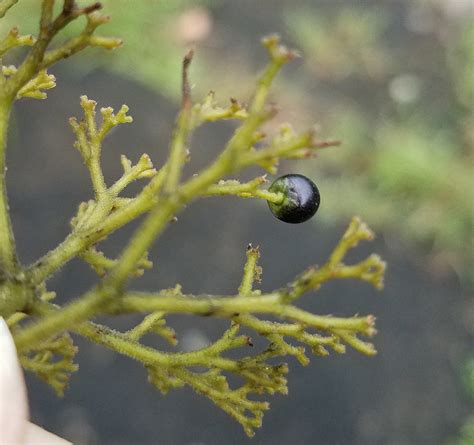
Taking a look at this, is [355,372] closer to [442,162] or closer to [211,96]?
[442,162]

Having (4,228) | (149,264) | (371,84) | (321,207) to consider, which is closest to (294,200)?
(149,264)

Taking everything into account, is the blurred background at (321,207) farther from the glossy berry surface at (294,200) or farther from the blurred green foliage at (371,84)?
the glossy berry surface at (294,200)

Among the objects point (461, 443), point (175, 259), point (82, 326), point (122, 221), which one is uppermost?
point (122, 221)

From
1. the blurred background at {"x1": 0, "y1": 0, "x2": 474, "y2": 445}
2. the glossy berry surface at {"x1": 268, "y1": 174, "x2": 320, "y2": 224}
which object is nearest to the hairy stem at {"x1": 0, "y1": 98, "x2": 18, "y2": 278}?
the glossy berry surface at {"x1": 268, "y1": 174, "x2": 320, "y2": 224}

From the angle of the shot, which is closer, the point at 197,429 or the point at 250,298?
the point at 250,298

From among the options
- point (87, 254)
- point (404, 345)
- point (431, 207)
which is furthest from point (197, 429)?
point (87, 254)

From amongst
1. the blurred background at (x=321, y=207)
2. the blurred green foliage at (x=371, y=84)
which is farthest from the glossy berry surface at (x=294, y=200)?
the blurred green foliage at (x=371, y=84)

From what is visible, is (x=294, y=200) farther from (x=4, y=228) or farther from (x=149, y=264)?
(x=4, y=228)
